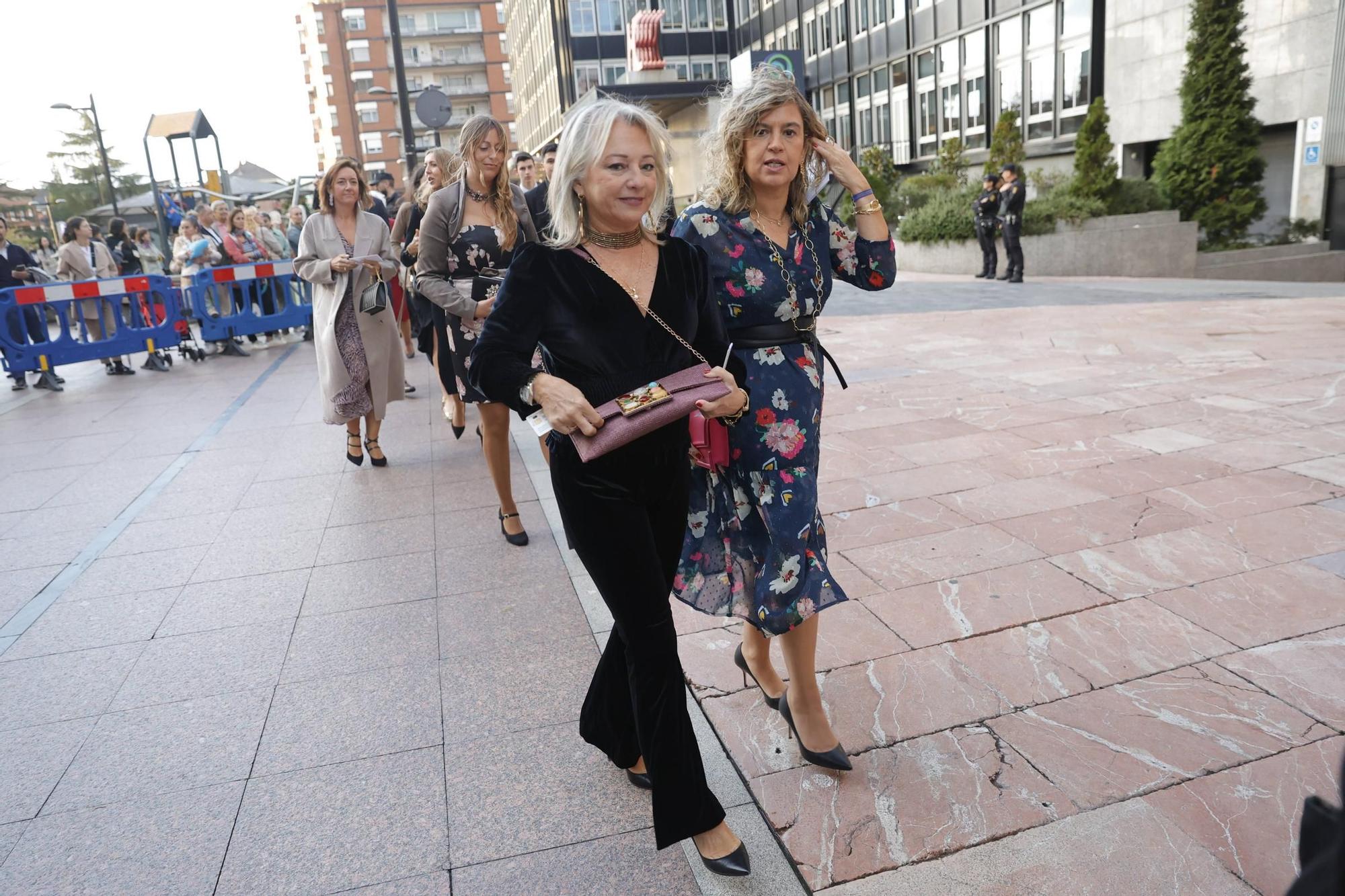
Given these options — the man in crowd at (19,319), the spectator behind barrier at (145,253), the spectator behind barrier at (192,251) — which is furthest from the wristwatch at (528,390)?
the spectator behind barrier at (145,253)

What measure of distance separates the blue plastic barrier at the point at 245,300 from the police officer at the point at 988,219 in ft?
38.2

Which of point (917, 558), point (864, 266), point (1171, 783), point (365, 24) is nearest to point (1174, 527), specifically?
point (917, 558)

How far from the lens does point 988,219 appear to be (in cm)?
1716

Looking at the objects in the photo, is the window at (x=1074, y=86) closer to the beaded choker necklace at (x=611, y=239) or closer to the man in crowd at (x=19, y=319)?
the man in crowd at (x=19, y=319)

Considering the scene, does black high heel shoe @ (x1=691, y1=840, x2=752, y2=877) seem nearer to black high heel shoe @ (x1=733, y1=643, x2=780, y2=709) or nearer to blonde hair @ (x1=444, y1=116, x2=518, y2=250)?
black high heel shoe @ (x1=733, y1=643, x2=780, y2=709)

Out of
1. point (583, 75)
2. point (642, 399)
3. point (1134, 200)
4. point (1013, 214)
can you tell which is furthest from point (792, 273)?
point (583, 75)

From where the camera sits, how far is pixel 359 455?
22.2ft

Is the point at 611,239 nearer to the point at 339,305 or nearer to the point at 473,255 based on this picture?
the point at 473,255

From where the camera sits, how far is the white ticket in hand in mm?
2230

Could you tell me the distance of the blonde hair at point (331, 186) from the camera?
627 centimetres

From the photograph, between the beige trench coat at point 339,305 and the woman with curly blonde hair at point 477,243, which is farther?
the beige trench coat at point 339,305

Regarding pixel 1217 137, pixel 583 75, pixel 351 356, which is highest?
pixel 583 75

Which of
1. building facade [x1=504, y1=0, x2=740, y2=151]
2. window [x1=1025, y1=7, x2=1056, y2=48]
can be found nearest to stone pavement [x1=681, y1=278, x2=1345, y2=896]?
window [x1=1025, y1=7, x2=1056, y2=48]

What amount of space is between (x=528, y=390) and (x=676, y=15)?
4924cm
